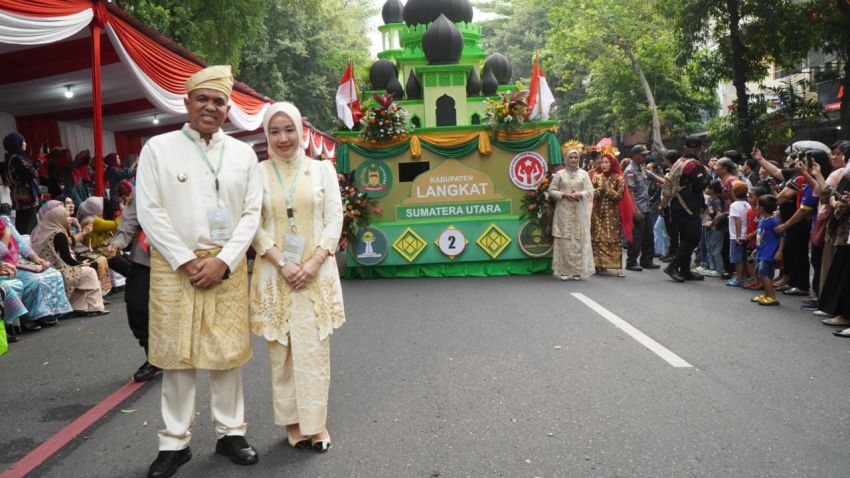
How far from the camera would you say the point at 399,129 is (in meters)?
11.1

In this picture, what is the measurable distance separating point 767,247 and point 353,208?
5865 mm

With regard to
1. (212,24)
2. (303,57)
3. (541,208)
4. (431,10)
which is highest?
(303,57)

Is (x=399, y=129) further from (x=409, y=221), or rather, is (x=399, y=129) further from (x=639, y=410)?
(x=639, y=410)

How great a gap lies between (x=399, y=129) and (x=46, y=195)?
6.00m

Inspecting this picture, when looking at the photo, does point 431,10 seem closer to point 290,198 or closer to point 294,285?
point 290,198

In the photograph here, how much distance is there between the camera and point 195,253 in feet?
12.1

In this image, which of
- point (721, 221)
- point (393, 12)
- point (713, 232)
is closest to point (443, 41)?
point (713, 232)

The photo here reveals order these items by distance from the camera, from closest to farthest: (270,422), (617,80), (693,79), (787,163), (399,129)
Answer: (270,422)
(787,163)
(399,129)
(693,79)
(617,80)

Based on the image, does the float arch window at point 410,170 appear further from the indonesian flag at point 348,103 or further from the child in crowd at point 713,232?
the child in crowd at point 713,232

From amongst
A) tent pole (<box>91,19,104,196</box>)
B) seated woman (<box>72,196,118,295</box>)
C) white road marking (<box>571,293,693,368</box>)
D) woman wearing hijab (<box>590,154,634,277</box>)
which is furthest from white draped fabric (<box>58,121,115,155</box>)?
white road marking (<box>571,293,693,368</box>)

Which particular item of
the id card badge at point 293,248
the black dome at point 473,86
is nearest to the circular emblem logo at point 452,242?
the id card badge at point 293,248

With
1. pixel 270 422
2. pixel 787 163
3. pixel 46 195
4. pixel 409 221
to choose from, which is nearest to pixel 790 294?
pixel 787 163

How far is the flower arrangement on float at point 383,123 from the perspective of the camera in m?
11.1

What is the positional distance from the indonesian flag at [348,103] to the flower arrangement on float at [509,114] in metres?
2.19
